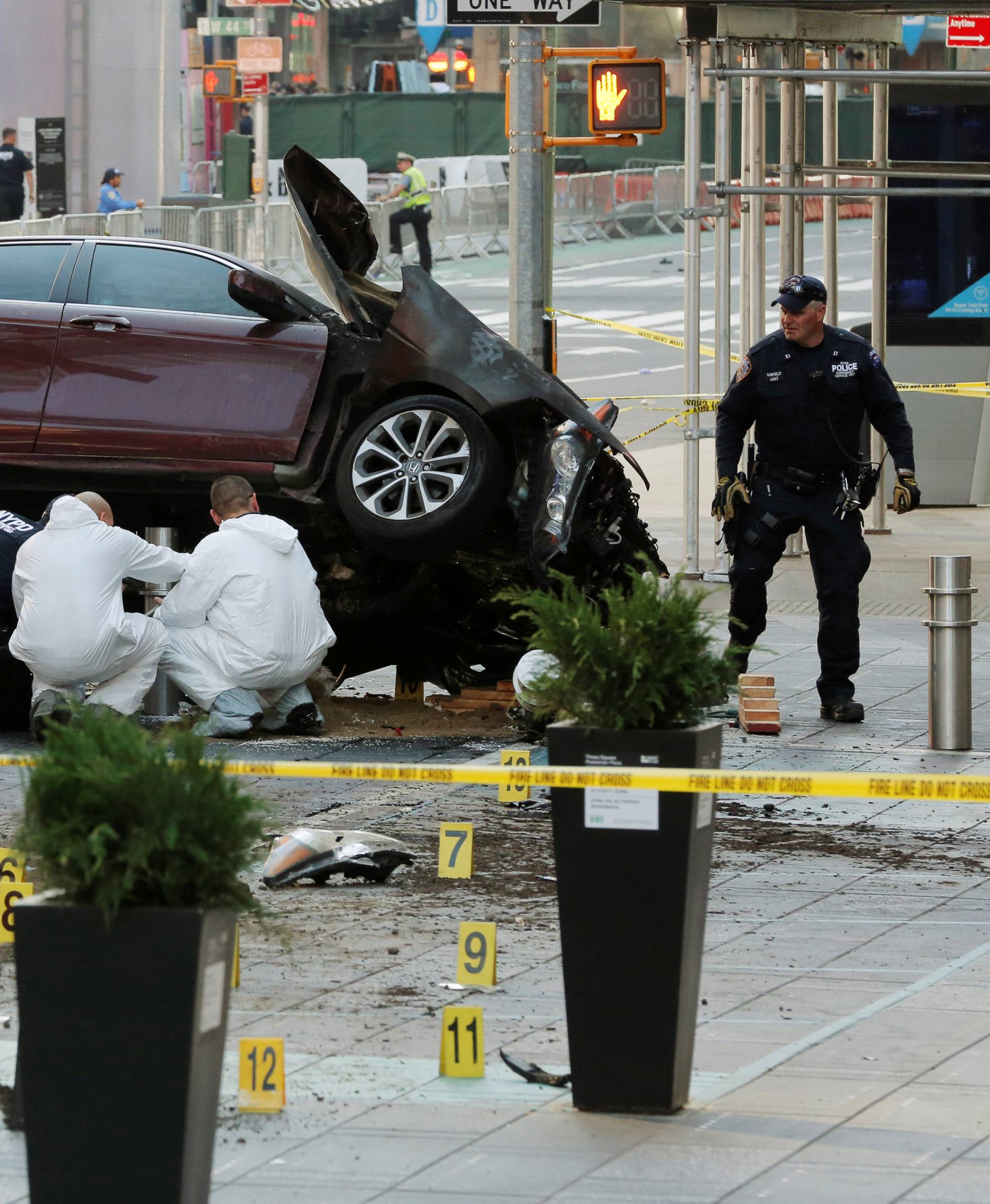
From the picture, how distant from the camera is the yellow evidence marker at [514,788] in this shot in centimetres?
812

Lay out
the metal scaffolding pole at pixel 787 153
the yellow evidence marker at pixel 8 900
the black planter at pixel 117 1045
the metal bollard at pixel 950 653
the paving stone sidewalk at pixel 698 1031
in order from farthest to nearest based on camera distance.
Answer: the metal scaffolding pole at pixel 787 153
the metal bollard at pixel 950 653
the yellow evidence marker at pixel 8 900
the paving stone sidewalk at pixel 698 1031
the black planter at pixel 117 1045

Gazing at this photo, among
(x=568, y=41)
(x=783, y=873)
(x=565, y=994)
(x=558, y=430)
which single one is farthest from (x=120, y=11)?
(x=565, y=994)

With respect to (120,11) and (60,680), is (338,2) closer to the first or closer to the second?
(120,11)

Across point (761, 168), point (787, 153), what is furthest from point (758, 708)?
point (787, 153)

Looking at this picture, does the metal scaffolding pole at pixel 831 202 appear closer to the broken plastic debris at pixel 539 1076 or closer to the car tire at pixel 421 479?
the car tire at pixel 421 479

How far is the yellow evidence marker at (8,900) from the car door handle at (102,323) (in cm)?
408

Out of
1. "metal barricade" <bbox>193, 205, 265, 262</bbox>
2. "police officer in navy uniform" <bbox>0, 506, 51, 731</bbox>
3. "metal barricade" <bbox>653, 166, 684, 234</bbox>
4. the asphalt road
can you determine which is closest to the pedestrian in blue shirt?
"metal barricade" <bbox>193, 205, 265, 262</bbox>

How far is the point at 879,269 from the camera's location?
15641 mm

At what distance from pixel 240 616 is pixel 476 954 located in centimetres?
383

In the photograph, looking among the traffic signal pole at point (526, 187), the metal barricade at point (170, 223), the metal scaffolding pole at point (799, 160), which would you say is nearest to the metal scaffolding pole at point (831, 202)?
the metal scaffolding pole at point (799, 160)

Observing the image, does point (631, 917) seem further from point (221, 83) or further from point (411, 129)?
point (221, 83)

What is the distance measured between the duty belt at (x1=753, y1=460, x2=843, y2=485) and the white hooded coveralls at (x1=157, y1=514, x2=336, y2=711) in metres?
2.17

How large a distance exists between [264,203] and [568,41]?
1291 cm

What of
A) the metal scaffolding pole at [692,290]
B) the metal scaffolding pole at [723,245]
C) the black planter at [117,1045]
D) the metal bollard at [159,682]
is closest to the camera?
the black planter at [117,1045]
